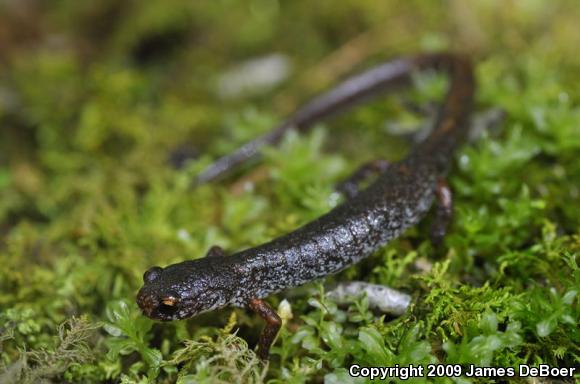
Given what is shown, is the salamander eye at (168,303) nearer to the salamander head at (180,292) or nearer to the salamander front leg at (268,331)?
the salamander head at (180,292)

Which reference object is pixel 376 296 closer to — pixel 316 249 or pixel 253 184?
pixel 316 249

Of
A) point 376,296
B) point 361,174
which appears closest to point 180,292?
point 376,296

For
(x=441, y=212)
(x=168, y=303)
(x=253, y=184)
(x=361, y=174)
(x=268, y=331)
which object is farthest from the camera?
(x=253, y=184)

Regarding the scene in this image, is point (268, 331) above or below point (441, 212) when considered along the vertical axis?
below

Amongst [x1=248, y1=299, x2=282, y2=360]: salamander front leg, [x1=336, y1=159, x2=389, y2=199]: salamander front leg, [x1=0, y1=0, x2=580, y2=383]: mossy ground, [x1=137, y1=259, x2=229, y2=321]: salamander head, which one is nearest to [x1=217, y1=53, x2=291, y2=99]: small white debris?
[x1=0, y1=0, x2=580, y2=383]: mossy ground

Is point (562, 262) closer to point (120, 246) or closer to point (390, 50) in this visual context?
point (120, 246)

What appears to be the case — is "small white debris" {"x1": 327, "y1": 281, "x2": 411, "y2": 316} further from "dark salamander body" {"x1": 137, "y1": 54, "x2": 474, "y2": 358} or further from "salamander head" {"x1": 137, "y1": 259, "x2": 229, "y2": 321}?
"salamander head" {"x1": 137, "y1": 259, "x2": 229, "y2": 321}

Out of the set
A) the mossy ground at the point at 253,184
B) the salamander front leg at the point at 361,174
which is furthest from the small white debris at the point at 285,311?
the salamander front leg at the point at 361,174
